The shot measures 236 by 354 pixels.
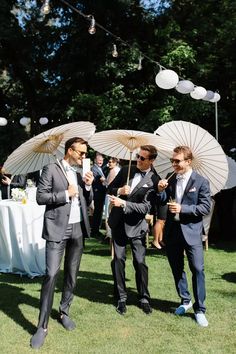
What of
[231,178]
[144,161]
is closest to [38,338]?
[144,161]

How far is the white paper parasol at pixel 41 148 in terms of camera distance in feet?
13.7

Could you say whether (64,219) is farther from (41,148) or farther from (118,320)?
(118,320)

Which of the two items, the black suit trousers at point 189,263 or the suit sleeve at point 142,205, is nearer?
the black suit trousers at point 189,263

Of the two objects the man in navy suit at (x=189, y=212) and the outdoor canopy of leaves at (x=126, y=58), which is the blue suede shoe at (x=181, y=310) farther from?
the outdoor canopy of leaves at (x=126, y=58)

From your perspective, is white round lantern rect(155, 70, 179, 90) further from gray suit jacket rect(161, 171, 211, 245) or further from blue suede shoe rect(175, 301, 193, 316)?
blue suede shoe rect(175, 301, 193, 316)

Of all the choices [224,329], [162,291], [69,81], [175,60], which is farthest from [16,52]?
[224,329]

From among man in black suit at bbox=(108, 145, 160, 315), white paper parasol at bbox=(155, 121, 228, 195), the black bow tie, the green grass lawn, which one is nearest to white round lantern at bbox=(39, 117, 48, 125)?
the green grass lawn

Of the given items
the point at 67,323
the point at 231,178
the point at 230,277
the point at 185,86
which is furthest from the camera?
the point at 185,86

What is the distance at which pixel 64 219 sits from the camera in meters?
4.03

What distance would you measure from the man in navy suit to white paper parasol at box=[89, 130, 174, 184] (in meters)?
0.43

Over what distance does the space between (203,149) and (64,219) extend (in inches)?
63.6

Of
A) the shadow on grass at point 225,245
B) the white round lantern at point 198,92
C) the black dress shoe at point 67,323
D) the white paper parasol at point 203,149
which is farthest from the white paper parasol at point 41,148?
the white round lantern at point 198,92

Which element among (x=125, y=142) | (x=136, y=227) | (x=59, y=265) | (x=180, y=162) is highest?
(x=125, y=142)

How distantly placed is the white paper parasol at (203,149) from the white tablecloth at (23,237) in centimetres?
230
